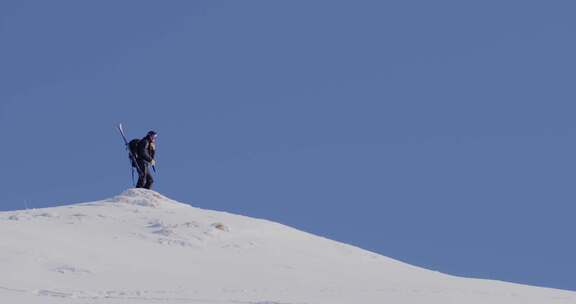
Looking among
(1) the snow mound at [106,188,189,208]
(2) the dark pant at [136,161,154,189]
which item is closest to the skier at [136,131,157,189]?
(2) the dark pant at [136,161,154,189]

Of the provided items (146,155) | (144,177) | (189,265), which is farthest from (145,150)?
(189,265)

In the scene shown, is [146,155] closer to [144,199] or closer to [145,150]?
[145,150]

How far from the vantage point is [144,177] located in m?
28.8

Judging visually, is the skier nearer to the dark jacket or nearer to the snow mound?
the dark jacket

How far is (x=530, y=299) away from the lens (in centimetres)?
2142

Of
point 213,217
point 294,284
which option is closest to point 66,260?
point 294,284

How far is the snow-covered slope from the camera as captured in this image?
18062mm

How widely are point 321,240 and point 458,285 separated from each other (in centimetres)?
487

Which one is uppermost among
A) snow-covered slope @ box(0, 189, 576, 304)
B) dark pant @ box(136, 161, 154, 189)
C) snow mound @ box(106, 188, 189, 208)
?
dark pant @ box(136, 161, 154, 189)

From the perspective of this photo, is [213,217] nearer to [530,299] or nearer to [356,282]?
[356,282]

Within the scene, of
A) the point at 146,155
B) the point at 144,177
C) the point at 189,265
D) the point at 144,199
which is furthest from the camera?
the point at 144,177

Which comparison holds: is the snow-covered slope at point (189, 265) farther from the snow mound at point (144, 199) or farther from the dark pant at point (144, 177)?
the dark pant at point (144, 177)

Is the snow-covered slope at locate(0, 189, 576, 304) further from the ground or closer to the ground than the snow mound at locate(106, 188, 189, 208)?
closer to the ground

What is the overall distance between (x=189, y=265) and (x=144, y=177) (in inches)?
324
